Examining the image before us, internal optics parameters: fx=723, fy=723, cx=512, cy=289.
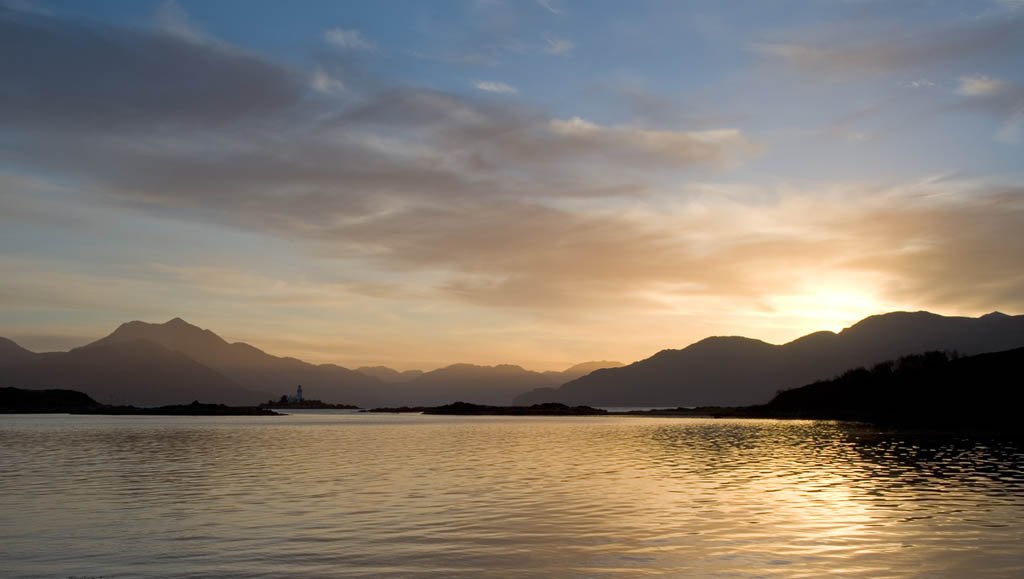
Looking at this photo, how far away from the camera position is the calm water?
21.9 metres

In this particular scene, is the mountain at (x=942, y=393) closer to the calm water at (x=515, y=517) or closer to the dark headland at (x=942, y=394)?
the dark headland at (x=942, y=394)

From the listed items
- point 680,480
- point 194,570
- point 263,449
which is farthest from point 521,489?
point 263,449

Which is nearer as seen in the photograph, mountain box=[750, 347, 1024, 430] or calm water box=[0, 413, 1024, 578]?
calm water box=[0, 413, 1024, 578]

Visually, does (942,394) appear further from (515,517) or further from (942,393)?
(515,517)

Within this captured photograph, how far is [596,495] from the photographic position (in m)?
37.7

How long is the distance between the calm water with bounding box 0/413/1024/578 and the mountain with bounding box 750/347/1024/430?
102 metres

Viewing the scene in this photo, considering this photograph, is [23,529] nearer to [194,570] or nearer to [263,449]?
[194,570]

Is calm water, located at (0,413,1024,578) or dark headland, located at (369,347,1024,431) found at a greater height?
dark headland, located at (369,347,1024,431)

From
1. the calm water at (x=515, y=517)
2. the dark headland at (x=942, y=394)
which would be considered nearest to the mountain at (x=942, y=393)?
the dark headland at (x=942, y=394)

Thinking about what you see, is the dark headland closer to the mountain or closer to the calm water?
the mountain

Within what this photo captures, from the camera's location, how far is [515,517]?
99.9 ft

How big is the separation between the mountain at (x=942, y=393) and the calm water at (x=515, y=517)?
101955 millimetres

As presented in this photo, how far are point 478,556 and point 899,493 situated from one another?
25.8m

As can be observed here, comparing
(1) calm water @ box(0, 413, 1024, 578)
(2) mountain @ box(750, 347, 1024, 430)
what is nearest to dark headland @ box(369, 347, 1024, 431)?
(2) mountain @ box(750, 347, 1024, 430)
